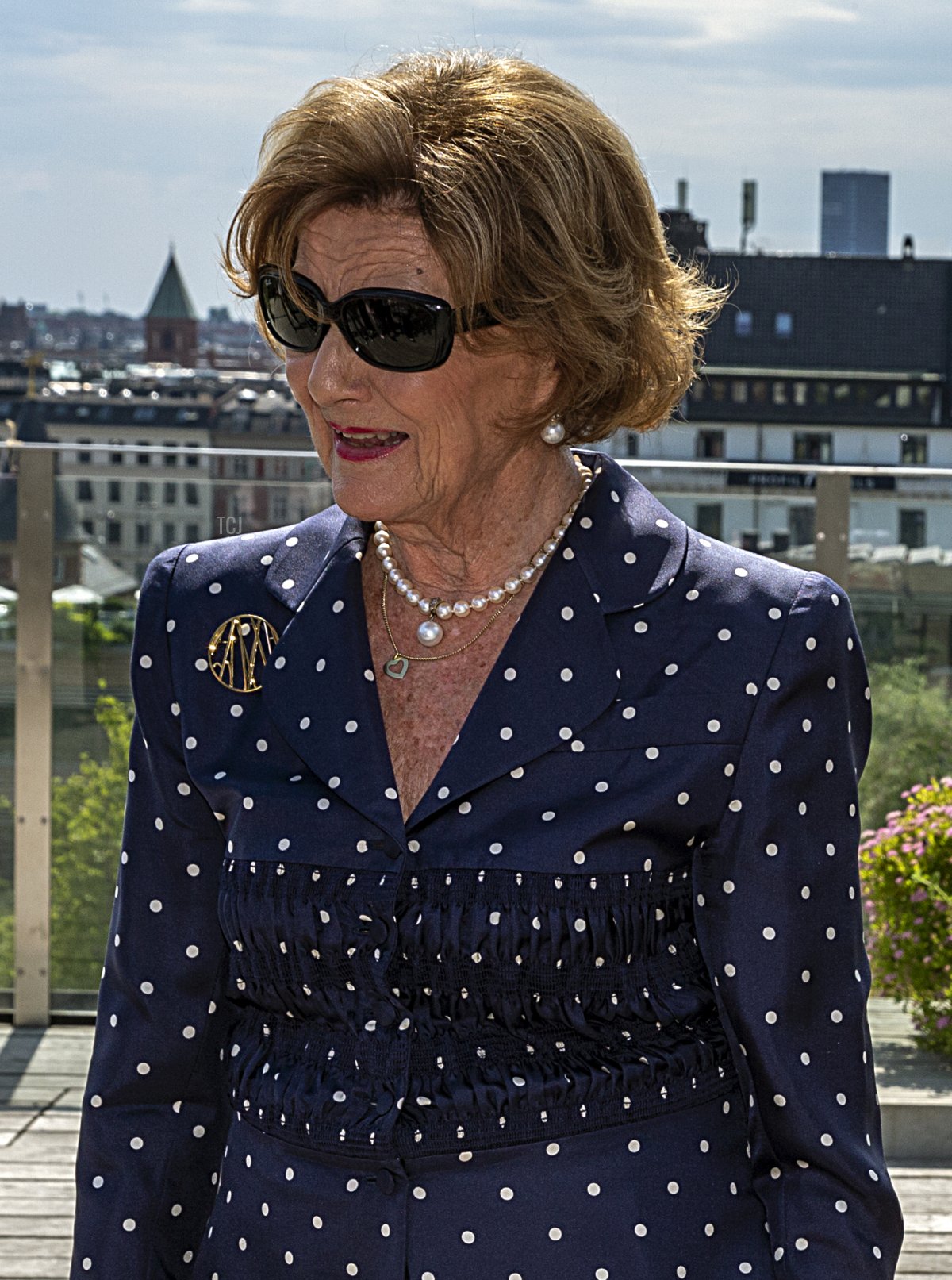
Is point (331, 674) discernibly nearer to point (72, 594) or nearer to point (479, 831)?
point (479, 831)

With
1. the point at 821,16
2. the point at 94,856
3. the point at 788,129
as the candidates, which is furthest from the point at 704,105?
the point at 94,856

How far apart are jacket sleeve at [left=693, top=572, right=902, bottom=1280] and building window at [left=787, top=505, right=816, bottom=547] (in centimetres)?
271

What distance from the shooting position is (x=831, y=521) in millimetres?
4039

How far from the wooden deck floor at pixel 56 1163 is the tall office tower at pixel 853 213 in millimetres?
148625

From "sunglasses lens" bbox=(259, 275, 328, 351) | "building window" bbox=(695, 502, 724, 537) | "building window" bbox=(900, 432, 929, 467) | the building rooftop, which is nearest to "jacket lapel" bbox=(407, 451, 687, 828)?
"sunglasses lens" bbox=(259, 275, 328, 351)

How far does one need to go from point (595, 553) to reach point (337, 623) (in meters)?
0.22

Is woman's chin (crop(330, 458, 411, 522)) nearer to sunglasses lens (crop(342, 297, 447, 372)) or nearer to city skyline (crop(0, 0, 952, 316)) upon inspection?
sunglasses lens (crop(342, 297, 447, 372))

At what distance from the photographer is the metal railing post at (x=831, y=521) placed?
4.02 metres

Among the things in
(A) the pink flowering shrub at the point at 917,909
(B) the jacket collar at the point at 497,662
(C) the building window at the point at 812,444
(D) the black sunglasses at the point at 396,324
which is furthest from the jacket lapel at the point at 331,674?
(C) the building window at the point at 812,444

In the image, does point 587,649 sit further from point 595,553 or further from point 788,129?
point 788,129

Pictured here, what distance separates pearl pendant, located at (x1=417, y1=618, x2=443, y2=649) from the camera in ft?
4.84

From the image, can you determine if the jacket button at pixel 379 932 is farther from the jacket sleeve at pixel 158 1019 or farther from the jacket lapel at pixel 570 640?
the jacket sleeve at pixel 158 1019

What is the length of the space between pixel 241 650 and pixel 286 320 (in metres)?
0.27

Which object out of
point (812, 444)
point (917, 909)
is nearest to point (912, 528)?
point (917, 909)
